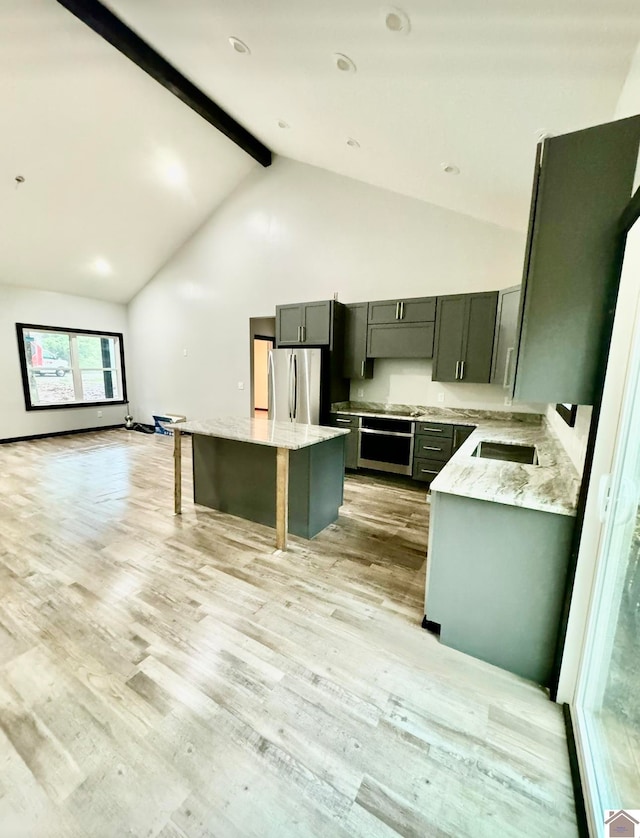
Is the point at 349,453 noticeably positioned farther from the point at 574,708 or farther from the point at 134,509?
the point at 574,708

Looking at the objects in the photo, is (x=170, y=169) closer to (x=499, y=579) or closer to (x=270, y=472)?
(x=270, y=472)

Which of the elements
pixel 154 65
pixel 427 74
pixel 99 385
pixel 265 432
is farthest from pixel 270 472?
pixel 99 385

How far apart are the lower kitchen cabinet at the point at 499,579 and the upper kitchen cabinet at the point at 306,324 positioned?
123 inches

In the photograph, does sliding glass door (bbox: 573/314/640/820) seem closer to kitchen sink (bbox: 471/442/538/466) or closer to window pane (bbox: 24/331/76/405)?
kitchen sink (bbox: 471/442/538/466)

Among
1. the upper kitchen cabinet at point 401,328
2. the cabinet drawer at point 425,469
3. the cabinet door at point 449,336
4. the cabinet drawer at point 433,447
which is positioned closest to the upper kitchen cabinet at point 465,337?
the cabinet door at point 449,336

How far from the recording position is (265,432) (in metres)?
2.74

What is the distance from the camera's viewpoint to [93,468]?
15.1 ft

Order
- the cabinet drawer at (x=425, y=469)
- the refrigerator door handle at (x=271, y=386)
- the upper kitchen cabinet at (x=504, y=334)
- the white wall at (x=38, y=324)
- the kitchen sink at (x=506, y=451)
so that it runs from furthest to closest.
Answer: the white wall at (x=38, y=324)
the refrigerator door handle at (x=271, y=386)
the cabinet drawer at (x=425, y=469)
the upper kitchen cabinet at (x=504, y=334)
the kitchen sink at (x=506, y=451)

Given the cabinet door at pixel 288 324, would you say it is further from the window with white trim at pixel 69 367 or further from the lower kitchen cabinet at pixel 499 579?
the window with white trim at pixel 69 367

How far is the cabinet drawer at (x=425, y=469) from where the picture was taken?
12.5 ft

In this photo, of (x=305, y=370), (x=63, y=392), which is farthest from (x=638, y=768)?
(x=63, y=392)

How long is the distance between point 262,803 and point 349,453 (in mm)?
3451

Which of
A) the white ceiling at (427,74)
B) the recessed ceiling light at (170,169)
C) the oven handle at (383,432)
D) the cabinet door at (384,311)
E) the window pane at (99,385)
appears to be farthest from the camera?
the window pane at (99,385)

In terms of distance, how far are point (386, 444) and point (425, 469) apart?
21.2 inches
